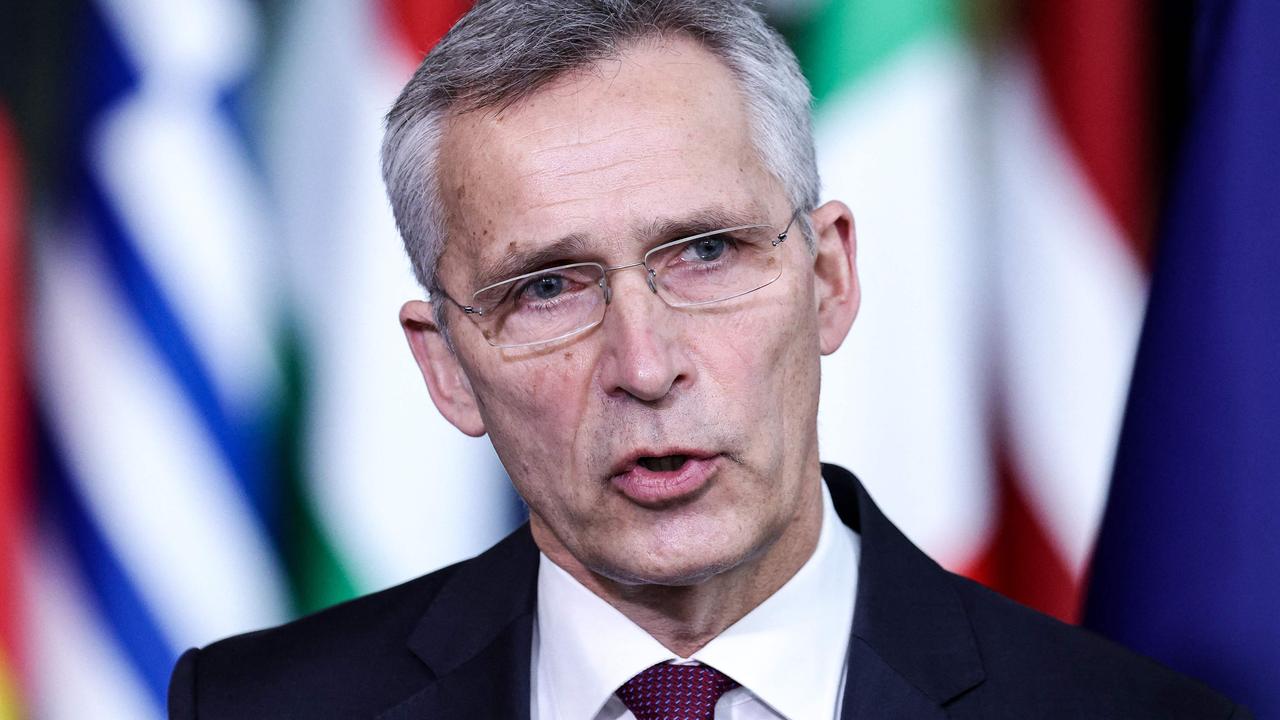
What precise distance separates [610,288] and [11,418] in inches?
69.5

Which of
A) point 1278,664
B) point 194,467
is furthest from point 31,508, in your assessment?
point 1278,664

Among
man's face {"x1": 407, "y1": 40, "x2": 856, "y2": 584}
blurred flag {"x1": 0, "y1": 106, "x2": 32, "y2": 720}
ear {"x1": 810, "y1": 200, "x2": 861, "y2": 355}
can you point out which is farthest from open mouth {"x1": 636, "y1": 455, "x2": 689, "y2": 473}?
blurred flag {"x1": 0, "y1": 106, "x2": 32, "y2": 720}

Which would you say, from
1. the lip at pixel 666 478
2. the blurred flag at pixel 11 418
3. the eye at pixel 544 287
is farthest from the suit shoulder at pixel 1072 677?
the blurred flag at pixel 11 418

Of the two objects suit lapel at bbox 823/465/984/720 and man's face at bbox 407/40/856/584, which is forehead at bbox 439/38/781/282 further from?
suit lapel at bbox 823/465/984/720

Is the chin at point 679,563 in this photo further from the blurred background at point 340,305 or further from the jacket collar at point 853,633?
the blurred background at point 340,305

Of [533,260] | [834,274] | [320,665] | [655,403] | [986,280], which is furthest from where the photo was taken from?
[986,280]

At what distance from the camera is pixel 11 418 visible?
10.4 ft

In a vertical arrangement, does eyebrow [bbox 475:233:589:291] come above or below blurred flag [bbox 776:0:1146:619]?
above

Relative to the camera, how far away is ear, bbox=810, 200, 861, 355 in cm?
217

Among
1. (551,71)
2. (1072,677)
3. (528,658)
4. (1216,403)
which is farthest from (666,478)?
(1216,403)

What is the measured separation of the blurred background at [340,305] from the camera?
314cm

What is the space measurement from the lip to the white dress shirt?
10.5 inches

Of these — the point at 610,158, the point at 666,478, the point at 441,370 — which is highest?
the point at 610,158

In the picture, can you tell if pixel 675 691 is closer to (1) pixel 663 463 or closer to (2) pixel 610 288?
(1) pixel 663 463
